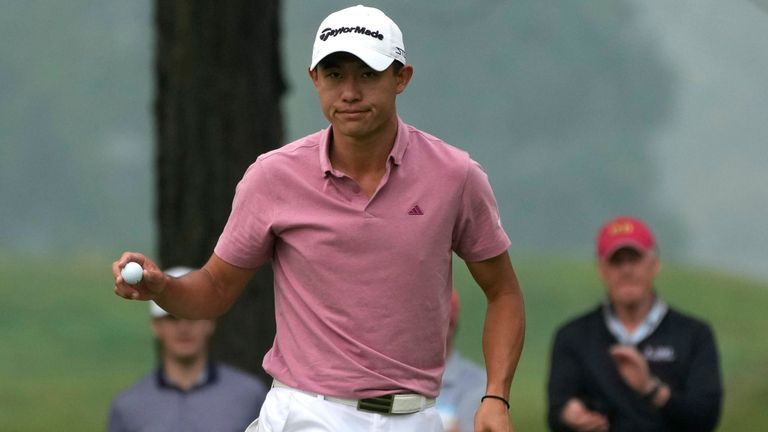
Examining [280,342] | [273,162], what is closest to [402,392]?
[280,342]

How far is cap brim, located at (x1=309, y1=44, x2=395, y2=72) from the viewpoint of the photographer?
15.7 feet

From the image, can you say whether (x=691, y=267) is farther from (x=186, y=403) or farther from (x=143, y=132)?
(x=186, y=403)

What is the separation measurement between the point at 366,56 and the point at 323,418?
3.65ft

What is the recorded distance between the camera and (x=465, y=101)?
12.8m

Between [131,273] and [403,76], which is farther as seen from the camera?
[403,76]

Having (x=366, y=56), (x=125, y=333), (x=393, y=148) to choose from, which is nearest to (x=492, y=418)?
(x=393, y=148)

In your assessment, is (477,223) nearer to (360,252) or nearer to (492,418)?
(360,252)

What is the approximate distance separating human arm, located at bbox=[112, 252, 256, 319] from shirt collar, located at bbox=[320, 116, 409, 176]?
18.1 inches

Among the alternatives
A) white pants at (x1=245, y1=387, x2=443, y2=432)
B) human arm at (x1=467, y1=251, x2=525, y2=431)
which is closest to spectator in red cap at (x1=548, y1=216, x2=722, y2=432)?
human arm at (x1=467, y1=251, x2=525, y2=431)

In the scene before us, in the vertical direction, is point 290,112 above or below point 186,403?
above

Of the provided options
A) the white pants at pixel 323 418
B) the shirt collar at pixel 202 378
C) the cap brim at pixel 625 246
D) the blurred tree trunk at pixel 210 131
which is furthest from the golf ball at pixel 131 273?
the blurred tree trunk at pixel 210 131

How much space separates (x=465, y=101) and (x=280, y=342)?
7823 mm

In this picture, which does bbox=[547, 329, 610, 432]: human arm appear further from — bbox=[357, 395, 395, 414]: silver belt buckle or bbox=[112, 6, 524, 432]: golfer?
bbox=[357, 395, 395, 414]: silver belt buckle

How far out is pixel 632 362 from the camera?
23.4 ft
